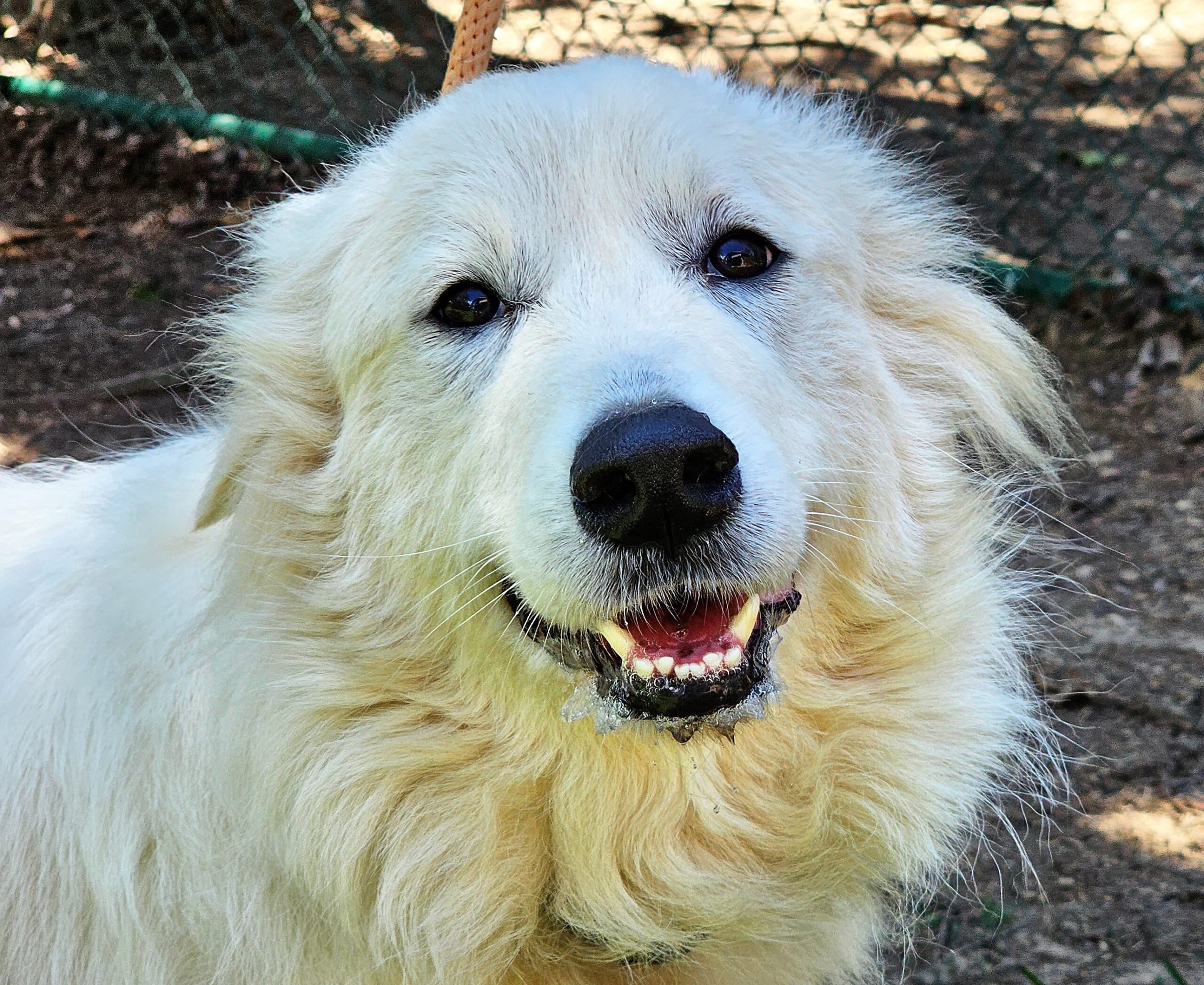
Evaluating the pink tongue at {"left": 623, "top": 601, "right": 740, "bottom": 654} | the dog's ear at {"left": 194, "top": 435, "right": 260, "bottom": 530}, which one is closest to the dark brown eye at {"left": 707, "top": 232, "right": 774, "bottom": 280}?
the pink tongue at {"left": 623, "top": 601, "right": 740, "bottom": 654}

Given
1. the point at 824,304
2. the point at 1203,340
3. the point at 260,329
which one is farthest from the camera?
the point at 1203,340

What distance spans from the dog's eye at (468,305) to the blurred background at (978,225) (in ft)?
4.10

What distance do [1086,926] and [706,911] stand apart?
60.2 inches

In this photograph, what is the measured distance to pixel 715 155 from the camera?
244 centimetres

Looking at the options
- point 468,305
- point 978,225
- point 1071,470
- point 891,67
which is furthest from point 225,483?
point 891,67

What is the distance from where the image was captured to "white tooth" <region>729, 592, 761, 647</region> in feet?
6.97

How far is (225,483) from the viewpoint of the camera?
8.32 ft

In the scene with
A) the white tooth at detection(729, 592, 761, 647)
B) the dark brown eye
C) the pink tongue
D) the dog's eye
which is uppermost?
the dark brown eye

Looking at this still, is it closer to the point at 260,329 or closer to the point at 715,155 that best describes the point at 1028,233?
the point at 715,155

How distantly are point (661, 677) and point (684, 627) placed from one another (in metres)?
0.15

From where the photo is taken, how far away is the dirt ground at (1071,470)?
3316 millimetres

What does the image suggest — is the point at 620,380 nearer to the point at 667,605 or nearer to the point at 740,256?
the point at 667,605

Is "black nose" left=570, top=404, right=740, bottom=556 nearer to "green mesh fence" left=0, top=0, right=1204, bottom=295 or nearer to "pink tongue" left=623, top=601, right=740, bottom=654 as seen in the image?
"pink tongue" left=623, top=601, right=740, bottom=654

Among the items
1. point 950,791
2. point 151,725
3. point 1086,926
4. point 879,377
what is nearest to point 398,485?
point 151,725
